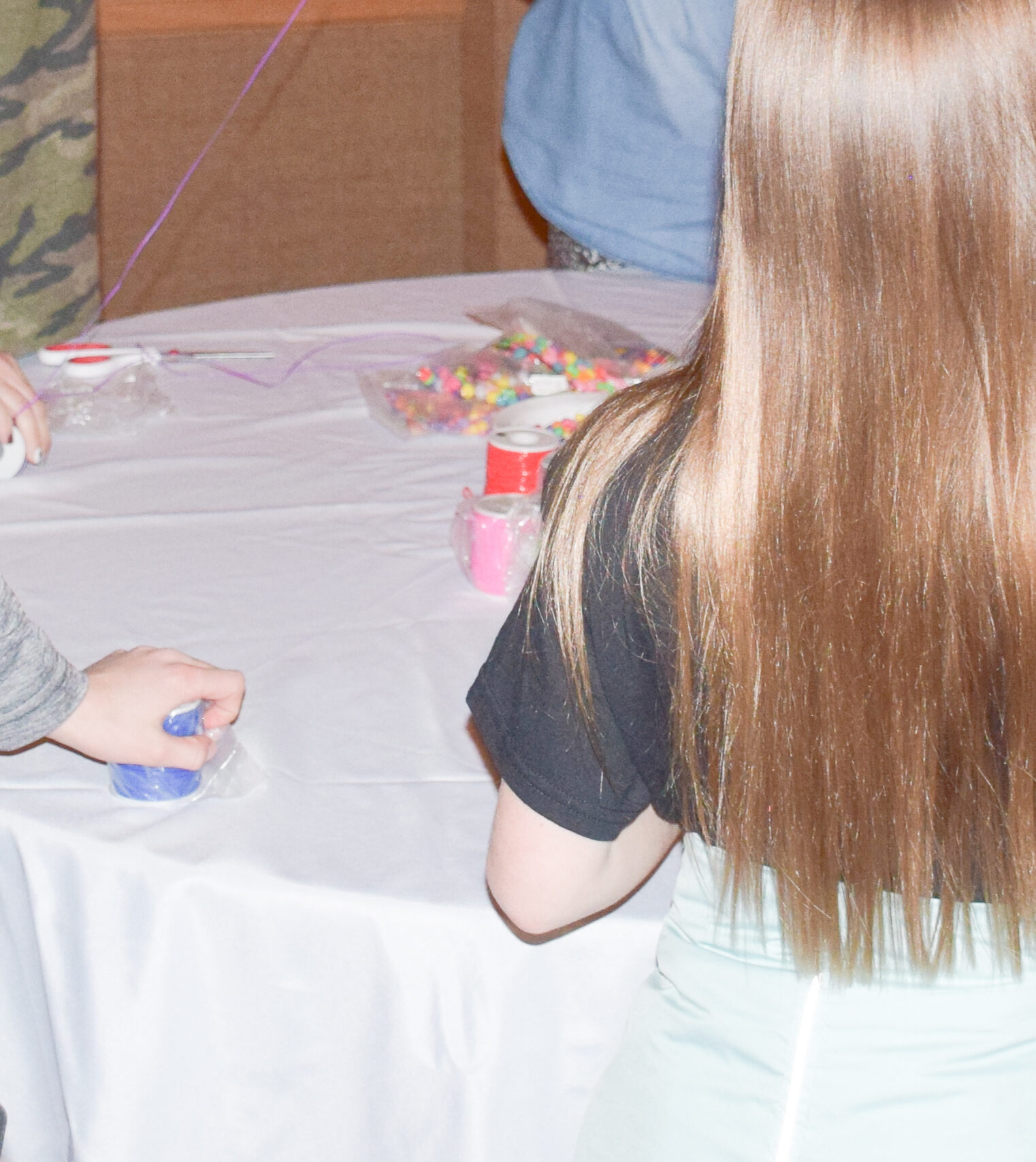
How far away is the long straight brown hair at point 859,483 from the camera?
564 mm

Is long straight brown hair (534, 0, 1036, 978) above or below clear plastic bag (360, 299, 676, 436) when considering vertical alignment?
above

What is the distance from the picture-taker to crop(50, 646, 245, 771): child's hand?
811mm

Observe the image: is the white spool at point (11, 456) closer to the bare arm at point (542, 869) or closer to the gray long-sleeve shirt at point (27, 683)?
the gray long-sleeve shirt at point (27, 683)

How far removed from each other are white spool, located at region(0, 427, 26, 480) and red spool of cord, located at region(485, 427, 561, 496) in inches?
18.7

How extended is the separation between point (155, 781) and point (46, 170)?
5.51 feet

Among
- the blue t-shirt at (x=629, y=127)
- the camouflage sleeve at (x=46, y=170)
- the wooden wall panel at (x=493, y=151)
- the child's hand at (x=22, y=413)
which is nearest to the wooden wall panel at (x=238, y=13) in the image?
the wooden wall panel at (x=493, y=151)

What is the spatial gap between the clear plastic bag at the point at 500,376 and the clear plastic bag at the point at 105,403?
0.24 metres

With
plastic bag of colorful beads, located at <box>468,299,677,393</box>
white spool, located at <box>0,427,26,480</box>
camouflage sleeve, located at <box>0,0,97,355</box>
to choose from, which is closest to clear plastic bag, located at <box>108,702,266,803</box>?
white spool, located at <box>0,427,26,480</box>

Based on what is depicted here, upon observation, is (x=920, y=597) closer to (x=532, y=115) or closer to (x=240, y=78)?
(x=532, y=115)

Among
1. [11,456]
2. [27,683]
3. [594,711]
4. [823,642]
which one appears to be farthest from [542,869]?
[11,456]

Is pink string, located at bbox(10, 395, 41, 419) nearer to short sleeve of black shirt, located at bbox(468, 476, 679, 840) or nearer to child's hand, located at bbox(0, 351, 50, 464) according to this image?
child's hand, located at bbox(0, 351, 50, 464)

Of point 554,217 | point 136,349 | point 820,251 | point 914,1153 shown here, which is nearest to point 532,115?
point 554,217

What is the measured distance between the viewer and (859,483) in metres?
0.61

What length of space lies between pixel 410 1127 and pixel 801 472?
478 millimetres
